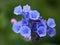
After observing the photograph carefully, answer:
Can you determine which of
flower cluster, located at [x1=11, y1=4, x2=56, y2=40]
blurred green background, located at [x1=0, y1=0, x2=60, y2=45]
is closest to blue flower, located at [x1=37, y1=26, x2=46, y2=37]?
flower cluster, located at [x1=11, y1=4, x2=56, y2=40]

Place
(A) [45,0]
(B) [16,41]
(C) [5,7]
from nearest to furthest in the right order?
1. (B) [16,41]
2. (C) [5,7]
3. (A) [45,0]

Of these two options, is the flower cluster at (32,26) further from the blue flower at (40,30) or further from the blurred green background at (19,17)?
the blurred green background at (19,17)

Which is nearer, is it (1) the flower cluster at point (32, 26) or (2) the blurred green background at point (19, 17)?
(1) the flower cluster at point (32, 26)

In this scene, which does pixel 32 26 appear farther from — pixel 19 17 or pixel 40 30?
pixel 19 17

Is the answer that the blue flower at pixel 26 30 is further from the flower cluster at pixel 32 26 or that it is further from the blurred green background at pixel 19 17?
the blurred green background at pixel 19 17

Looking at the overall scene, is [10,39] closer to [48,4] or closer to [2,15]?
[2,15]

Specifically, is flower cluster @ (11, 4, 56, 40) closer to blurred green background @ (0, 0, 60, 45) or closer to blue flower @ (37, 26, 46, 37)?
blue flower @ (37, 26, 46, 37)

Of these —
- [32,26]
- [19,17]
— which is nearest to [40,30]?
[32,26]

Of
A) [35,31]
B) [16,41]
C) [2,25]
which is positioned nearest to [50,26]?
[35,31]

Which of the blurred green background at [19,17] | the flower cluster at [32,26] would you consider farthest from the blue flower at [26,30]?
the blurred green background at [19,17]
